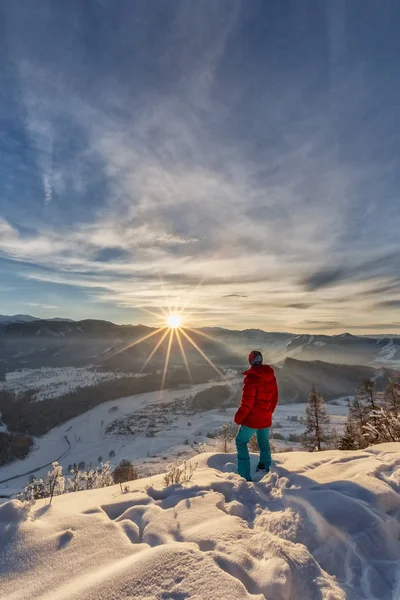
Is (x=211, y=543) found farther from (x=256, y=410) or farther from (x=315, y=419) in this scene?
(x=315, y=419)

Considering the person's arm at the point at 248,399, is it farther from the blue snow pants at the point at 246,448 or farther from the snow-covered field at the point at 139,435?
the snow-covered field at the point at 139,435

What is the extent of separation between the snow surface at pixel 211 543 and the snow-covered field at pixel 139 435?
65921 millimetres

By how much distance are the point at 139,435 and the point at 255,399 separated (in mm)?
112391

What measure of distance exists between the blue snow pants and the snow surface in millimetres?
1084

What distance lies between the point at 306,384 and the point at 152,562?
180912 millimetres

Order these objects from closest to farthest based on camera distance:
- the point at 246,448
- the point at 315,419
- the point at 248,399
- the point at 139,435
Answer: the point at 246,448 → the point at 248,399 → the point at 315,419 → the point at 139,435

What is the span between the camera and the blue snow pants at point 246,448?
529 cm

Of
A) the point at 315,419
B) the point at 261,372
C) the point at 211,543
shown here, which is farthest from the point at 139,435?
the point at 211,543

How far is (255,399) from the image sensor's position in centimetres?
558

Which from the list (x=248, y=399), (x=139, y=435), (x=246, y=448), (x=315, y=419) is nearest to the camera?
(x=246, y=448)

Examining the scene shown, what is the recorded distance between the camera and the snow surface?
195cm

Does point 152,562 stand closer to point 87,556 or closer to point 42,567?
point 87,556

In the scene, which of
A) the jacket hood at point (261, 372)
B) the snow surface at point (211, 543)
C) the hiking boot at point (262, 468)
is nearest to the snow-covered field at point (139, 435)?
the hiking boot at point (262, 468)

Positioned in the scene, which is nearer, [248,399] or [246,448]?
[246,448]
